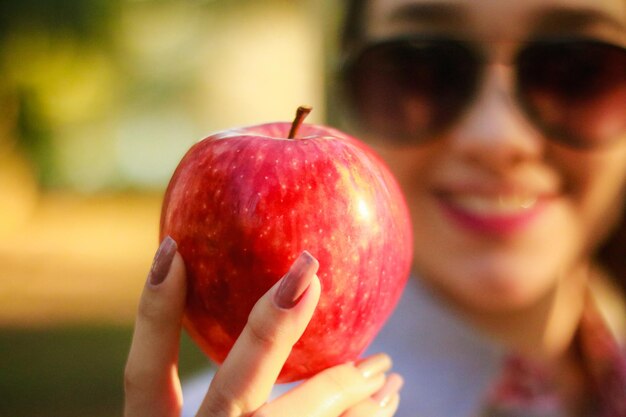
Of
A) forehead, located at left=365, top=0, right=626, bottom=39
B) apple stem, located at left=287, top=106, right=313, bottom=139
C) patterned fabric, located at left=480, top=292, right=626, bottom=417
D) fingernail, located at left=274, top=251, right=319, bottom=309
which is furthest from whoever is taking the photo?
patterned fabric, located at left=480, top=292, right=626, bottom=417

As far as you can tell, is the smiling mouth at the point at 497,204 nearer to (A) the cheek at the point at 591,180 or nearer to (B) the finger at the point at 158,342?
(A) the cheek at the point at 591,180

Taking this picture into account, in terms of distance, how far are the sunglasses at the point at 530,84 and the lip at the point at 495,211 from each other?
4.9 inches

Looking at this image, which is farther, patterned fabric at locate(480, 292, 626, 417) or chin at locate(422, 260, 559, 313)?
patterned fabric at locate(480, 292, 626, 417)

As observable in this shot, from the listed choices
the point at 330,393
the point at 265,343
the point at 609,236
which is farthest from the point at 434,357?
the point at 265,343

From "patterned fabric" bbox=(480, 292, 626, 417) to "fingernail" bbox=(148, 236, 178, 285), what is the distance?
1.12 meters

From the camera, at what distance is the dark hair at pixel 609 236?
1.43 meters

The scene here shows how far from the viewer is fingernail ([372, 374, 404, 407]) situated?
0.94m

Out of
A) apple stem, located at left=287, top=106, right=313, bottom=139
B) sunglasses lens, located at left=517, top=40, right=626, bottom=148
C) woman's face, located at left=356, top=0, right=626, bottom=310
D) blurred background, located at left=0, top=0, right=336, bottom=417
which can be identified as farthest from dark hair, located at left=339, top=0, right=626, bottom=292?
blurred background, located at left=0, top=0, right=336, bottom=417

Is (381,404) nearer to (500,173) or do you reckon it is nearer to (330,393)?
(330,393)

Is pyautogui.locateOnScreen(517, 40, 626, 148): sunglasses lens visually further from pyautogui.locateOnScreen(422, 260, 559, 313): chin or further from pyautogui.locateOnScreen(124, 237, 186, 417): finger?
pyautogui.locateOnScreen(124, 237, 186, 417): finger

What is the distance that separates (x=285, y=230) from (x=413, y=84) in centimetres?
66

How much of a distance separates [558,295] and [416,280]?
0.30 metres

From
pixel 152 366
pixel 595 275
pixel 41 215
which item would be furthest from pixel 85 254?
pixel 152 366

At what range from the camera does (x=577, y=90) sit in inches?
51.5
